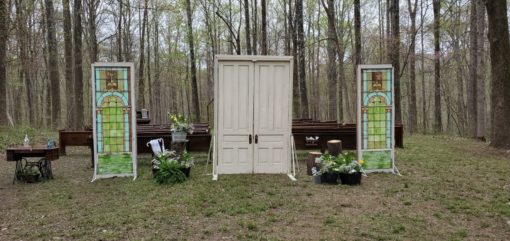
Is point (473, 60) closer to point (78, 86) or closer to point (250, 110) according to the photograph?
point (250, 110)

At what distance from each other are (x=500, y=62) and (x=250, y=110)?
8.36 metres

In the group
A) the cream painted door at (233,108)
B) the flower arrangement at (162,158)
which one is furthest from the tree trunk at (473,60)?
the flower arrangement at (162,158)

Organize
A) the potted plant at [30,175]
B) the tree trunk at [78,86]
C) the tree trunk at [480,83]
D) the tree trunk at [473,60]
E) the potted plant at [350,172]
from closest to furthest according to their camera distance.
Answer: the potted plant at [350,172] < the potted plant at [30,175] < the tree trunk at [480,83] < the tree trunk at [78,86] < the tree trunk at [473,60]

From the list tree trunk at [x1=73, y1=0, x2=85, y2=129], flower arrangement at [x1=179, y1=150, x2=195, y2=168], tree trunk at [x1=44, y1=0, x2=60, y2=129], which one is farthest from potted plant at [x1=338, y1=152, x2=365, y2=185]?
tree trunk at [x1=44, y1=0, x2=60, y2=129]

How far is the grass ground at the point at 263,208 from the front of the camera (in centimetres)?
520

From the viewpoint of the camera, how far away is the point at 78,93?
1805cm

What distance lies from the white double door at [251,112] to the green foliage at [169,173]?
3.40ft

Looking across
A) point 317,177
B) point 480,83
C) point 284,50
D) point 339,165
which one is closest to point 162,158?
point 317,177

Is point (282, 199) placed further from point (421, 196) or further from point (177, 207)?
point (421, 196)

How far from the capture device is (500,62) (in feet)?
41.0

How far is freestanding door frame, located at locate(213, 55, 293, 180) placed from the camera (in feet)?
29.1

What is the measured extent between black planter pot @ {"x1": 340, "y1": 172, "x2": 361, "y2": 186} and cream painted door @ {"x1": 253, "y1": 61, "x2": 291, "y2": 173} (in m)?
1.61

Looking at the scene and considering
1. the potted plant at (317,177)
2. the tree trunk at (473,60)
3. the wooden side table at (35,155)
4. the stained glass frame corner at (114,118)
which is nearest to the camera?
the potted plant at (317,177)

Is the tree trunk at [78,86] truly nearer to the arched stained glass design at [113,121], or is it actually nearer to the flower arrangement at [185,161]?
the arched stained glass design at [113,121]
